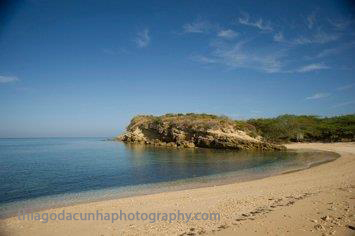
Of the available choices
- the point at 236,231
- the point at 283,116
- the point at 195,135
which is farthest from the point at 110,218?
the point at 283,116

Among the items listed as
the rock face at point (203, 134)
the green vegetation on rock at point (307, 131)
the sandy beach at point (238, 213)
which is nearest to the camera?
the sandy beach at point (238, 213)

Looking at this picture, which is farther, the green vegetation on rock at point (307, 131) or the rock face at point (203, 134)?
the green vegetation on rock at point (307, 131)

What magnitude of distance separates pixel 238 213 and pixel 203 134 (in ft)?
145

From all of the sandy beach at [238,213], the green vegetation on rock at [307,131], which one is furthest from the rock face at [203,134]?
the sandy beach at [238,213]

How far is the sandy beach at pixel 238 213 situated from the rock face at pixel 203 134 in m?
35.1

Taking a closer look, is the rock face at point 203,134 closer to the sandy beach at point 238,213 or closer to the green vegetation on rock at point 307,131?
the green vegetation on rock at point 307,131

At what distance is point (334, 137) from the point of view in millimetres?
63406

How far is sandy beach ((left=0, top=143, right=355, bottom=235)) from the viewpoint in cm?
880

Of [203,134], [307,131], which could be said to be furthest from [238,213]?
[307,131]

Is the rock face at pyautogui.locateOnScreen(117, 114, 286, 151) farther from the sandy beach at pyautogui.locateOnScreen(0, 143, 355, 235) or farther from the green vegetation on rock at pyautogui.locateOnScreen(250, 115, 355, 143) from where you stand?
the sandy beach at pyautogui.locateOnScreen(0, 143, 355, 235)

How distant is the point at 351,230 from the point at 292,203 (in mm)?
3230

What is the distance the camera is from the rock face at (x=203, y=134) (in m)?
50.2

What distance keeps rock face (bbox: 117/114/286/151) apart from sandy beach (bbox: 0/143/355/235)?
35.1m

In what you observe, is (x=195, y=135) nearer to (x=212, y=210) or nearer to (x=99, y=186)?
(x=99, y=186)
